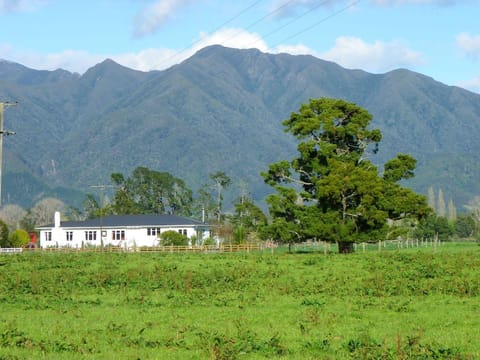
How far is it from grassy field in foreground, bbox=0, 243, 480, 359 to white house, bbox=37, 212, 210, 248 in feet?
208

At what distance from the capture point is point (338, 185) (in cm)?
5903

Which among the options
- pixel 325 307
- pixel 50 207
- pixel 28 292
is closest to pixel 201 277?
pixel 28 292

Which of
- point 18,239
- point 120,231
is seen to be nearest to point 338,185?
point 120,231

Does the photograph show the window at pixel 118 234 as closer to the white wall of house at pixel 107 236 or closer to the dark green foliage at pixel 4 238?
the white wall of house at pixel 107 236

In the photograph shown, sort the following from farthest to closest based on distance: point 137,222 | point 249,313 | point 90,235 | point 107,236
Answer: point 90,235 < point 107,236 < point 137,222 < point 249,313

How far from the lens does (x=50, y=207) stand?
195 metres

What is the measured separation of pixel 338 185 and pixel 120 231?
169ft

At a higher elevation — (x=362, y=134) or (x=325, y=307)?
(x=362, y=134)

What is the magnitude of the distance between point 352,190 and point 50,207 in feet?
478

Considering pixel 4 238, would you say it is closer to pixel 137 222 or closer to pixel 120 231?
pixel 120 231

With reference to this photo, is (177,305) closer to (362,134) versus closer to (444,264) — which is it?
(444,264)

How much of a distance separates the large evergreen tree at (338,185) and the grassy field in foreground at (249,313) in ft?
67.4

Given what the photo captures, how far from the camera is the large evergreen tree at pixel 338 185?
2360 inches

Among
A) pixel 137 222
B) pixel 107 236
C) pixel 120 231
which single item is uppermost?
pixel 137 222
